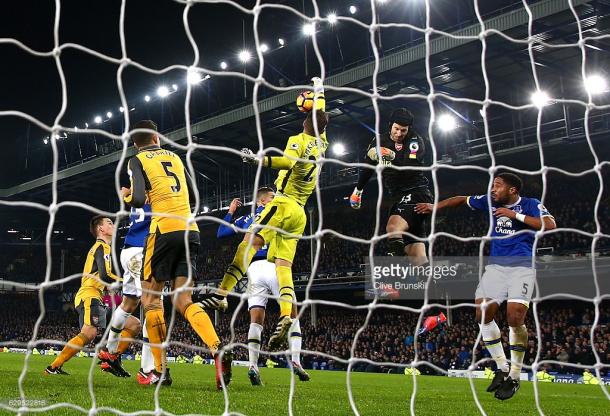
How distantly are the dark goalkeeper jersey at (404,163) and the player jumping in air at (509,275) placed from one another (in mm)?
645

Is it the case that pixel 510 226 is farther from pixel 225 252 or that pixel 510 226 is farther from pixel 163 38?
pixel 225 252

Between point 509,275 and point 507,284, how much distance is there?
0.09m

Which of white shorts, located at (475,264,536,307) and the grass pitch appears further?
white shorts, located at (475,264,536,307)

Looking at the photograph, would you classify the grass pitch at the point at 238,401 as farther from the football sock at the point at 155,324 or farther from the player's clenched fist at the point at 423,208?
the player's clenched fist at the point at 423,208

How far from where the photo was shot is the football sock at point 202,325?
469 cm

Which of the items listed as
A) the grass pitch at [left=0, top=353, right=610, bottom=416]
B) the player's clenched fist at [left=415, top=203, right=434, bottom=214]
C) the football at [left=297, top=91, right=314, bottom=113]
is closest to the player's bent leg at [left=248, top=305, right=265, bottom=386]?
the grass pitch at [left=0, top=353, right=610, bottom=416]

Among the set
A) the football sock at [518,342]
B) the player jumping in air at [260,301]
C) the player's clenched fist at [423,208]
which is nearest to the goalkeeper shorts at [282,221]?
the player jumping in air at [260,301]

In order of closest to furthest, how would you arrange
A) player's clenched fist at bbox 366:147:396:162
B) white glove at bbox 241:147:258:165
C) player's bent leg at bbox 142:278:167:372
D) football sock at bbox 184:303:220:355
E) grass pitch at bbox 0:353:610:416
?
1. white glove at bbox 241:147:258:165
2. grass pitch at bbox 0:353:610:416
3. football sock at bbox 184:303:220:355
4. player's bent leg at bbox 142:278:167:372
5. player's clenched fist at bbox 366:147:396:162

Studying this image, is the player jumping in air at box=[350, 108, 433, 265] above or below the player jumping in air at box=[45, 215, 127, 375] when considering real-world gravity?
above

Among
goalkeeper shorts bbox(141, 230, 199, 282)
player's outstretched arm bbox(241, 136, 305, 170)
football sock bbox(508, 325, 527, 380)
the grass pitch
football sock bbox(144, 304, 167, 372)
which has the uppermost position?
player's outstretched arm bbox(241, 136, 305, 170)

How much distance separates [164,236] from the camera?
4.81 meters

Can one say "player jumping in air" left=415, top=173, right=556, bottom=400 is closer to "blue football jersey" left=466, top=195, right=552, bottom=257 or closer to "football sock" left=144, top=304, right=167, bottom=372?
"blue football jersey" left=466, top=195, right=552, bottom=257

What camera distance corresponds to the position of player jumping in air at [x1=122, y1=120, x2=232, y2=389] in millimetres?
4754

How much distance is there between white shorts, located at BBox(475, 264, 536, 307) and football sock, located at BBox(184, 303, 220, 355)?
2.59 meters
